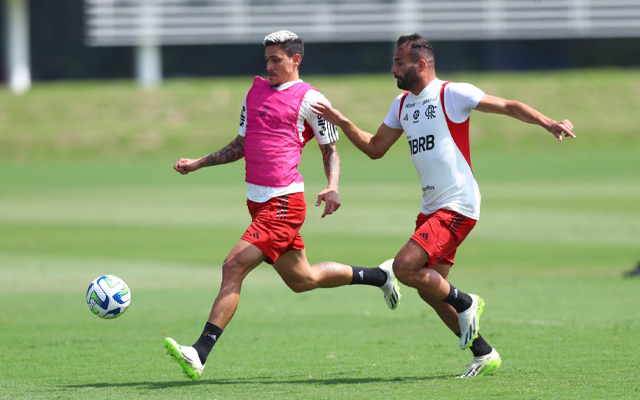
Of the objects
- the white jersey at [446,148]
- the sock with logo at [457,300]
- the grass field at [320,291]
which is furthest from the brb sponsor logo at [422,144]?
the grass field at [320,291]

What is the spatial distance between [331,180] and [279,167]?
1.35 feet

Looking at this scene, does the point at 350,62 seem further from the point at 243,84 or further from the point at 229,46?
the point at 243,84

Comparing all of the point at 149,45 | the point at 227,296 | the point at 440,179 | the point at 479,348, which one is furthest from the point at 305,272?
the point at 149,45

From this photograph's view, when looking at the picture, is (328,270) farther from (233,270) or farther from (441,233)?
(441,233)

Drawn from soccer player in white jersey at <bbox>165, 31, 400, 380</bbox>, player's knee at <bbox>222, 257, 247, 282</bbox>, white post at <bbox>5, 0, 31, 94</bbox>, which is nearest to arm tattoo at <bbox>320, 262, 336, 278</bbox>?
soccer player in white jersey at <bbox>165, 31, 400, 380</bbox>

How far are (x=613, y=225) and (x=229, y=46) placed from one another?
5290cm

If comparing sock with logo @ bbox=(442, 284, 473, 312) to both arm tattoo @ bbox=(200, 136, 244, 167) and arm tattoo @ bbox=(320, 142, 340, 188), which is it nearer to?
arm tattoo @ bbox=(320, 142, 340, 188)

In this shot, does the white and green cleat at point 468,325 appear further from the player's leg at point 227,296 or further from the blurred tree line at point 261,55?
the blurred tree line at point 261,55

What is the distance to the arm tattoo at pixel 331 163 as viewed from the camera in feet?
24.8

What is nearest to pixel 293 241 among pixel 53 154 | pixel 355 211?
pixel 355 211

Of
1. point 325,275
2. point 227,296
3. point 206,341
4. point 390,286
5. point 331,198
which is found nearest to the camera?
point 206,341

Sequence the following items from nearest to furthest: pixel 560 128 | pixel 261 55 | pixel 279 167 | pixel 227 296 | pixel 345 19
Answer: pixel 560 128 → pixel 227 296 → pixel 279 167 → pixel 345 19 → pixel 261 55

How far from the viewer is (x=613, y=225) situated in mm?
19906

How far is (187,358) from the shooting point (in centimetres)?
677
